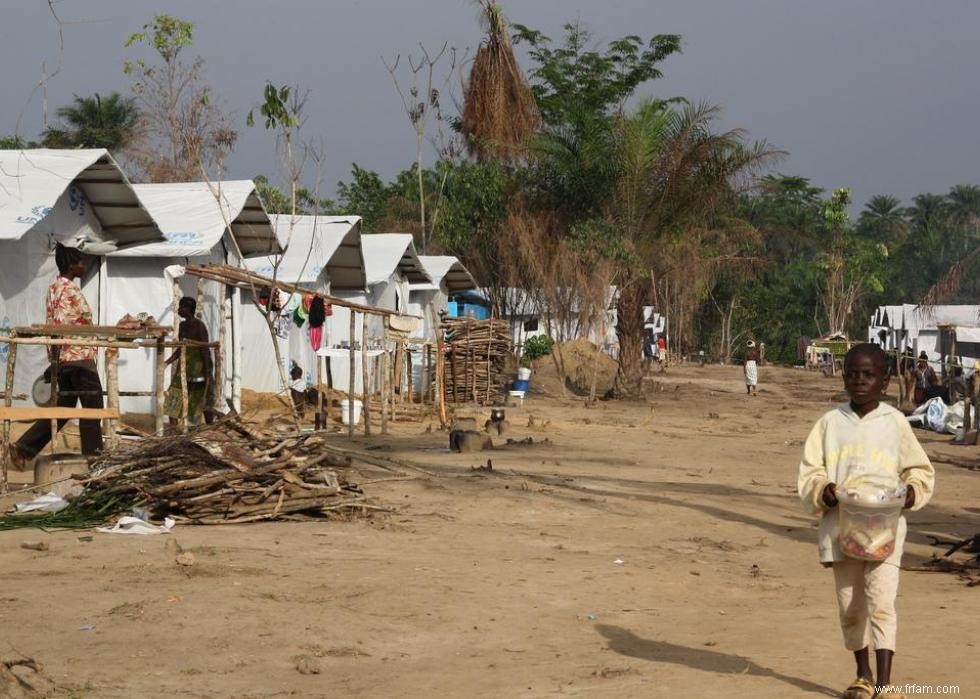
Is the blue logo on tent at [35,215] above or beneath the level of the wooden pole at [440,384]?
above

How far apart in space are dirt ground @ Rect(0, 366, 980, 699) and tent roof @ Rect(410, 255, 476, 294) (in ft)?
62.4

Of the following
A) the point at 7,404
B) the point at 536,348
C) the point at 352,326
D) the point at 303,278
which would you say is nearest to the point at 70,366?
the point at 7,404

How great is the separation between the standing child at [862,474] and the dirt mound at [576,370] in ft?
82.3

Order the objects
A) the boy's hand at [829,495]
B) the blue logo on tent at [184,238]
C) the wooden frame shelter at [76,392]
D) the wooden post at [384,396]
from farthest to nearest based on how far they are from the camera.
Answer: the blue logo on tent at [184,238]
the wooden post at [384,396]
the wooden frame shelter at [76,392]
the boy's hand at [829,495]

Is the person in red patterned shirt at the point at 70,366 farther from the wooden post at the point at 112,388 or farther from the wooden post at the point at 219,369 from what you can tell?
the wooden post at the point at 219,369

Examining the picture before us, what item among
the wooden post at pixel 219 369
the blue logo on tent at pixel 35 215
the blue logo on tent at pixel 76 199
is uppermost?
the blue logo on tent at pixel 76 199

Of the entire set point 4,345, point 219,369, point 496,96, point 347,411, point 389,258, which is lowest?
point 347,411

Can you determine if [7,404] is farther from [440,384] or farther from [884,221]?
[884,221]

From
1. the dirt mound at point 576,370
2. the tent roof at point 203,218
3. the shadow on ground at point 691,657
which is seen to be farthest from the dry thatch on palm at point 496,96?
the shadow on ground at point 691,657

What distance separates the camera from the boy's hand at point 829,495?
15.8 ft

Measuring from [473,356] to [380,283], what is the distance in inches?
144

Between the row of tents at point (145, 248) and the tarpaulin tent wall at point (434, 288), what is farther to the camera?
the tarpaulin tent wall at point (434, 288)

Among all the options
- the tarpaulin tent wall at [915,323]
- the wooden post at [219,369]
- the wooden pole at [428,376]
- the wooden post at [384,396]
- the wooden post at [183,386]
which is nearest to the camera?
the wooden post at [183,386]

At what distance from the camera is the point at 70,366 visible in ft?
35.1
